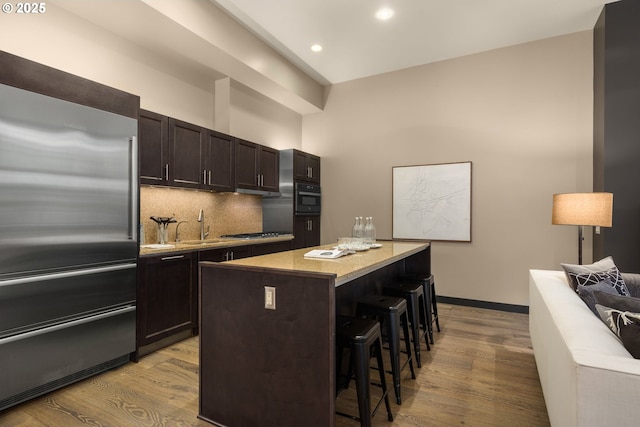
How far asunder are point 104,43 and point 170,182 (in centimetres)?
144

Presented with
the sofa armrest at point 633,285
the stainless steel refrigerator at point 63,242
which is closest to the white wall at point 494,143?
the sofa armrest at point 633,285

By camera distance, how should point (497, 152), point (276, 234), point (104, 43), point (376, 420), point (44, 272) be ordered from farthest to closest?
point (276, 234) → point (497, 152) → point (104, 43) → point (44, 272) → point (376, 420)

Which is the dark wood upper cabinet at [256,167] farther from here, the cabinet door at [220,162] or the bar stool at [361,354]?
the bar stool at [361,354]

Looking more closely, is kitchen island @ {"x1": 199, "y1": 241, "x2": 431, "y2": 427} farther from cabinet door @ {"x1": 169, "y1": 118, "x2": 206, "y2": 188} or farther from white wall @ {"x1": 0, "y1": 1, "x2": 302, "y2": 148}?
white wall @ {"x1": 0, "y1": 1, "x2": 302, "y2": 148}

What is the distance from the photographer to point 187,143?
3613mm

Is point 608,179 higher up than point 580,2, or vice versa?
point 580,2

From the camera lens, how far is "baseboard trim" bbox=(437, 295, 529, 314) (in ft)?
14.2

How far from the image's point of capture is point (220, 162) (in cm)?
402

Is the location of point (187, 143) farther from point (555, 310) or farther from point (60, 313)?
point (555, 310)

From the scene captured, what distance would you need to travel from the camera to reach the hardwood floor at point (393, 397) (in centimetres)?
204

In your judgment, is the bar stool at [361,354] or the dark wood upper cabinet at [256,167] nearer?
the bar stool at [361,354]

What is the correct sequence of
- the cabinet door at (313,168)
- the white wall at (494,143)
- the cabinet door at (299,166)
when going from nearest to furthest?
the white wall at (494,143)
the cabinet door at (299,166)
the cabinet door at (313,168)

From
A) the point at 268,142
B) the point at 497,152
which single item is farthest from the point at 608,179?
the point at 268,142

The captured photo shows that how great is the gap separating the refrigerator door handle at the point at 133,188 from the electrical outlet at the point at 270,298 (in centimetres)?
156
